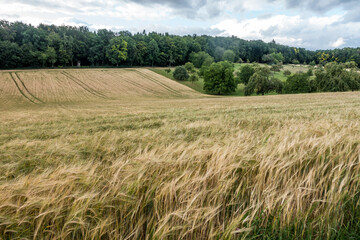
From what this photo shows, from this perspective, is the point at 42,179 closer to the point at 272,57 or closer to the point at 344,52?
the point at 272,57

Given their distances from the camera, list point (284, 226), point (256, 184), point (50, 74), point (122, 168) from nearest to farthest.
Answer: point (284, 226) < point (256, 184) < point (122, 168) < point (50, 74)

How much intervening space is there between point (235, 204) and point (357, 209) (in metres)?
0.93

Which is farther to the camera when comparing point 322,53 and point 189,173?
point 322,53

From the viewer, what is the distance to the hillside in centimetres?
4241

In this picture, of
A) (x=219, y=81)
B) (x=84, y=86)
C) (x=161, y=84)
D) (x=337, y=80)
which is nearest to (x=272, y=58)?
(x=219, y=81)

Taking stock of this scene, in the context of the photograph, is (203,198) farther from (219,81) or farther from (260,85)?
(219,81)

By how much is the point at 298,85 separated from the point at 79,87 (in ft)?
200

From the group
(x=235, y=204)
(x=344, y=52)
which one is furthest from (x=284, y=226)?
(x=344, y=52)

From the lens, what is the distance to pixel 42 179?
1.62 m

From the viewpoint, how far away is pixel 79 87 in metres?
52.2

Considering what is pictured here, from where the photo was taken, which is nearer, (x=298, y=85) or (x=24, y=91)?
(x=24, y=91)

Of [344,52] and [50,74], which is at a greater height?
[344,52]

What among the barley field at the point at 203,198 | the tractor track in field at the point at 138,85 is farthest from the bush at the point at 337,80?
the barley field at the point at 203,198

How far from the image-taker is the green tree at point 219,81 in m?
62.6
